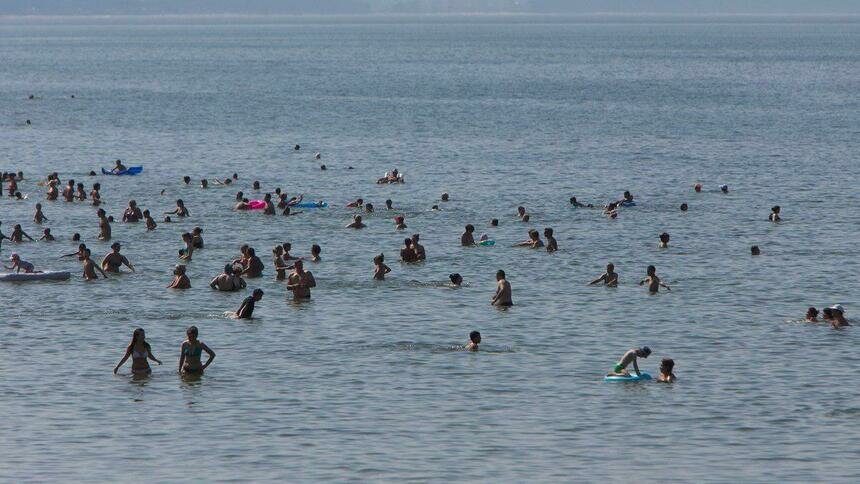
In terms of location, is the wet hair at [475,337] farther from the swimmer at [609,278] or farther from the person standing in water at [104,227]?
the person standing in water at [104,227]

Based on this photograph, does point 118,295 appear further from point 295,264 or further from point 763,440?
point 763,440

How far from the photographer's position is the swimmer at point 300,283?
148 ft

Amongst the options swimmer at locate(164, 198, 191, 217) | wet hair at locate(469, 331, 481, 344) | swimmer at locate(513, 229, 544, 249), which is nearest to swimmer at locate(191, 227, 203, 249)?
swimmer at locate(164, 198, 191, 217)

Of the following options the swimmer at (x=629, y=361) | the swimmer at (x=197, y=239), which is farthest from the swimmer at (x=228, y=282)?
the swimmer at (x=629, y=361)

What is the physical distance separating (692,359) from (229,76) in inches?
6383

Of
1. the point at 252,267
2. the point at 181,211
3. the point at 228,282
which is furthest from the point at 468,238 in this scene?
the point at 181,211

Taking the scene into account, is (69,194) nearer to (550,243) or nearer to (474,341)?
(550,243)

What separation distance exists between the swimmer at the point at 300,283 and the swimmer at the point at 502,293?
5.62m

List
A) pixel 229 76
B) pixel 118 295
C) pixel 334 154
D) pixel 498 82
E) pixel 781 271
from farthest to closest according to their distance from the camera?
pixel 229 76 → pixel 498 82 → pixel 334 154 → pixel 781 271 → pixel 118 295

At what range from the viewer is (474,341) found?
127 ft

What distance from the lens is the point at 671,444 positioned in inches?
1204

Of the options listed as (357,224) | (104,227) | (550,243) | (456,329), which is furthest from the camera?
(357,224)

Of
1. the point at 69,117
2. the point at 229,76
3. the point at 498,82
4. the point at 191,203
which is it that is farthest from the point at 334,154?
the point at 229,76

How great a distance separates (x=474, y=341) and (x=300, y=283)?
834 cm
